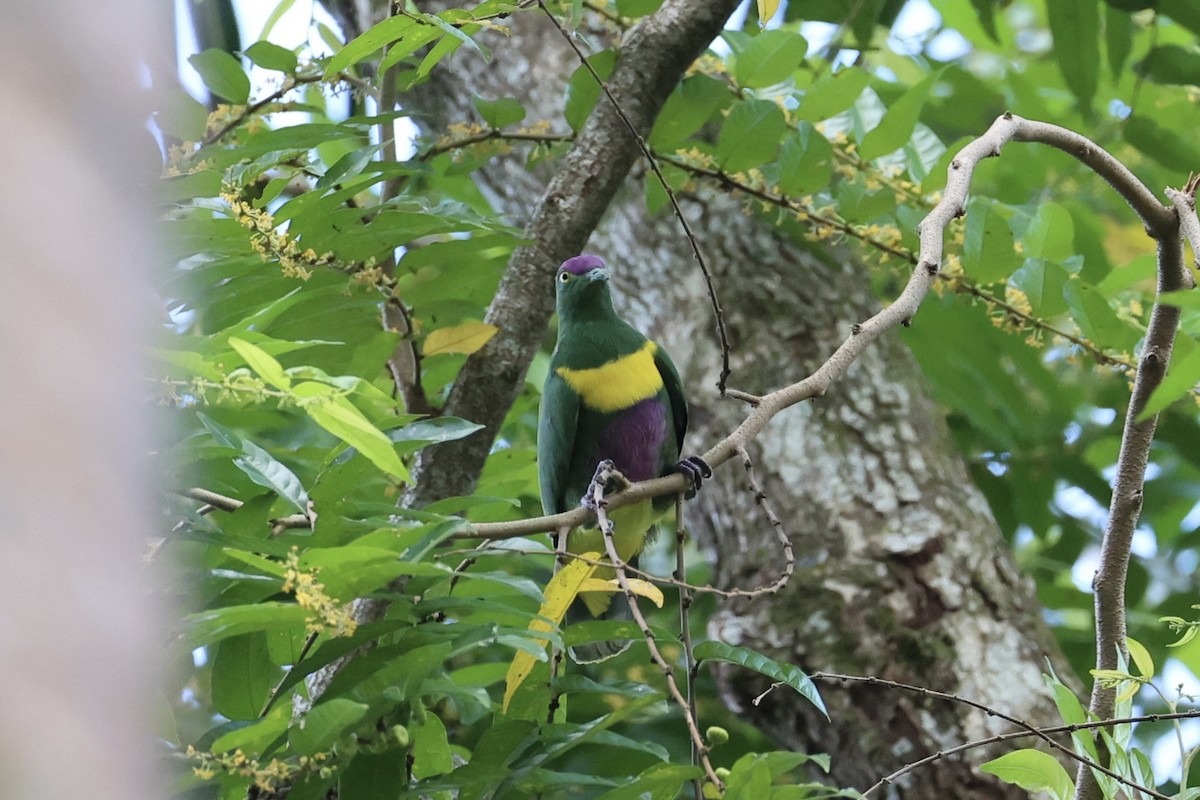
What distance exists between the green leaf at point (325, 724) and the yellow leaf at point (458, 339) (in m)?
1.21

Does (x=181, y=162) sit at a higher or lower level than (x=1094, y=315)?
higher

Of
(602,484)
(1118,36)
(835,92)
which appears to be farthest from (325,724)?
(1118,36)

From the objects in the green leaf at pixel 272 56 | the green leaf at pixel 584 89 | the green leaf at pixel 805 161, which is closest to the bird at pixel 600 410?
the green leaf at pixel 584 89

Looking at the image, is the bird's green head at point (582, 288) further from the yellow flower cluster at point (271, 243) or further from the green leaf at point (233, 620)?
the green leaf at point (233, 620)

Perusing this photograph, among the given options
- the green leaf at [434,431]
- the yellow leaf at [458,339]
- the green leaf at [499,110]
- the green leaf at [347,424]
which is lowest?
the yellow leaf at [458,339]

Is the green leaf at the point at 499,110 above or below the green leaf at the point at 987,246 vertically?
above

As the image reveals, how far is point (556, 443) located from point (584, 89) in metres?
0.95

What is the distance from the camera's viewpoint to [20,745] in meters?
0.64

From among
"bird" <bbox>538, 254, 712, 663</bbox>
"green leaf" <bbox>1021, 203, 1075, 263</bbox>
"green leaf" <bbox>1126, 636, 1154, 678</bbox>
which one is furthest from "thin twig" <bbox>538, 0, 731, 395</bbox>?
"green leaf" <bbox>1021, 203, 1075, 263</bbox>

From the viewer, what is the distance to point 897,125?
2844mm

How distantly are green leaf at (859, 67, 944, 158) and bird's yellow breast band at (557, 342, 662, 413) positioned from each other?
81 cm

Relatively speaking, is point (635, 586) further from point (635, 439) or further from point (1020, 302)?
point (1020, 302)

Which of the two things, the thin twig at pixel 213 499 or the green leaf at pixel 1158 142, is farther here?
the green leaf at pixel 1158 142

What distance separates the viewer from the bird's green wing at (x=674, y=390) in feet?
10.3
